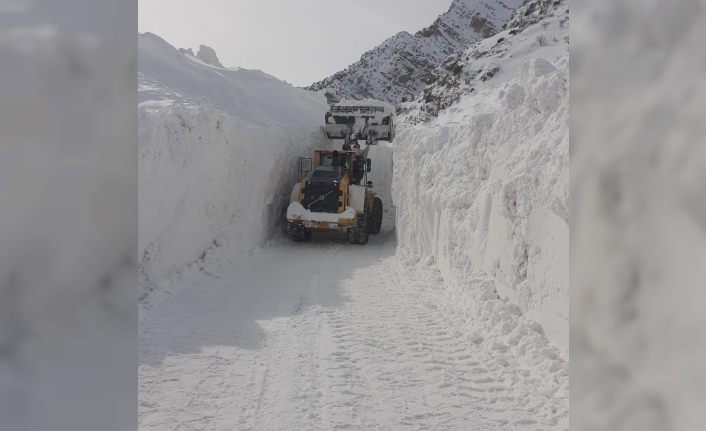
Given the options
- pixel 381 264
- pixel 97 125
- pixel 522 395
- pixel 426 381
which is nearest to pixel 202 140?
pixel 381 264

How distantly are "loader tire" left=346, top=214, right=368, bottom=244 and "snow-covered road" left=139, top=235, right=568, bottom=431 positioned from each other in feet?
14.0

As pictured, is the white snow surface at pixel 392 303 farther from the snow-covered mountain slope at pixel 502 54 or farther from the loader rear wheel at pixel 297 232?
the snow-covered mountain slope at pixel 502 54

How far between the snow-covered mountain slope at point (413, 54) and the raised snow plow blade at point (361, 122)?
37337mm

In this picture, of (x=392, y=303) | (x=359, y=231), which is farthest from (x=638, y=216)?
(x=359, y=231)

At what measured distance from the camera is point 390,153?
59.5ft

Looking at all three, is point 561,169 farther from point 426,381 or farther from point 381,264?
point 381,264

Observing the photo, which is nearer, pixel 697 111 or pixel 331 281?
pixel 697 111

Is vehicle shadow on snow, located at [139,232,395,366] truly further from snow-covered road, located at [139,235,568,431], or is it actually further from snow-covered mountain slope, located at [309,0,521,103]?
snow-covered mountain slope, located at [309,0,521,103]

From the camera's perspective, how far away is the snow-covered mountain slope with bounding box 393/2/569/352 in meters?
4.42

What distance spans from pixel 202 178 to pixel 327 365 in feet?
17.0

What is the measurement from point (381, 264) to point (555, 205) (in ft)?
18.8

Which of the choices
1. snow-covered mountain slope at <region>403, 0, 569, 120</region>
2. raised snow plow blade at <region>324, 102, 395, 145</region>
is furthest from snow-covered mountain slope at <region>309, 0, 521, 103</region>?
raised snow plow blade at <region>324, 102, 395, 145</region>

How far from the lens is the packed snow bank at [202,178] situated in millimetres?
7227

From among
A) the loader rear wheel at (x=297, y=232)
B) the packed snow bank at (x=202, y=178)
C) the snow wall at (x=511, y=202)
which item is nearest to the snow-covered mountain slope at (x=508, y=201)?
the snow wall at (x=511, y=202)
